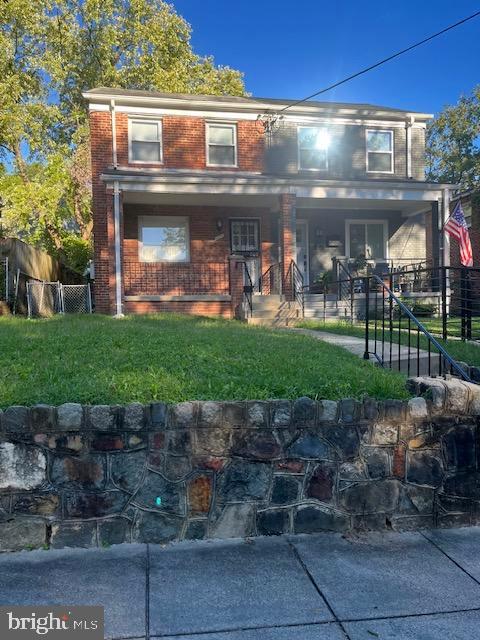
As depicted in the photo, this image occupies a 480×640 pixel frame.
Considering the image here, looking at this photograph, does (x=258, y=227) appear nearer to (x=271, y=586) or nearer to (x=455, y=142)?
(x=271, y=586)

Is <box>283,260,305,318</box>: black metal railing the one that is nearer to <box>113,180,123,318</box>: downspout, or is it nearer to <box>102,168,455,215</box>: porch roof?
<box>102,168,455,215</box>: porch roof

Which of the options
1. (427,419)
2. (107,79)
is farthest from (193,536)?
(107,79)

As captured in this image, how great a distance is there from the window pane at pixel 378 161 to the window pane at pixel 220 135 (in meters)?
4.61

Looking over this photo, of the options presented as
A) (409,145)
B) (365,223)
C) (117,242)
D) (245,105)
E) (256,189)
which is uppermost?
(245,105)

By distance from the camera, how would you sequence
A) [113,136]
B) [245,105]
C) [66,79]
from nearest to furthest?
1. [113,136]
2. [245,105]
3. [66,79]

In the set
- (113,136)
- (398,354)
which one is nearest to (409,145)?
(113,136)

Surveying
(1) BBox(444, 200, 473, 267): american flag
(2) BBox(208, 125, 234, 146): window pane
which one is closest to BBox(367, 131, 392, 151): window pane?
(2) BBox(208, 125, 234, 146): window pane

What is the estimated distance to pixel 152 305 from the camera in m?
12.8

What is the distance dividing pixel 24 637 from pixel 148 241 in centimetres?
1273

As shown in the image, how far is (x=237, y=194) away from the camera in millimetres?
13094

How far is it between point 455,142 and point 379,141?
14374 millimetres

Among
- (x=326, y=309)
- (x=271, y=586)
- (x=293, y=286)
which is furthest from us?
(x=293, y=286)

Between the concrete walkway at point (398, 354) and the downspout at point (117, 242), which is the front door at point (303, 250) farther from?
the concrete walkway at point (398, 354)

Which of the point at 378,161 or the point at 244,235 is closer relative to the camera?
the point at 244,235
